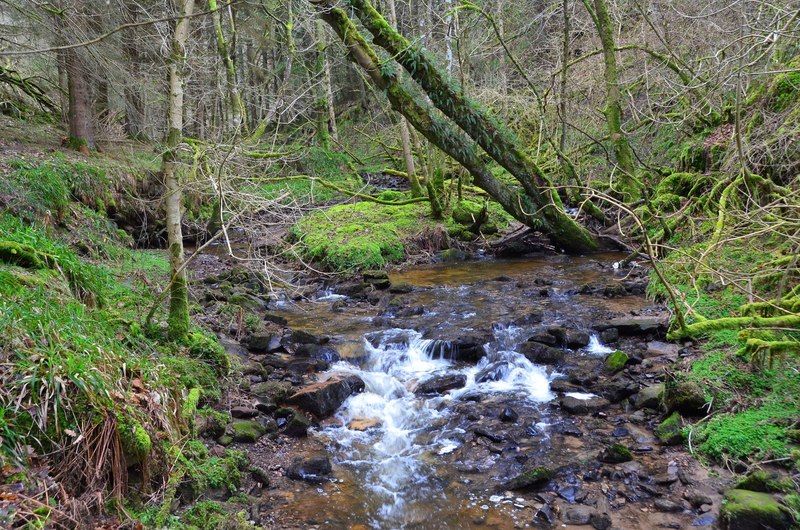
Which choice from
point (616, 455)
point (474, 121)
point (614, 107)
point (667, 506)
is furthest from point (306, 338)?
point (614, 107)

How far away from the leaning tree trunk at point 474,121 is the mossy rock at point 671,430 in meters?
5.22

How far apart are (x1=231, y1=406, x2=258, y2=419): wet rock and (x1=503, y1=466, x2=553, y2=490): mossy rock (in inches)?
100

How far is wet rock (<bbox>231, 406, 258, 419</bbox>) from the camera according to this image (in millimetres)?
5453

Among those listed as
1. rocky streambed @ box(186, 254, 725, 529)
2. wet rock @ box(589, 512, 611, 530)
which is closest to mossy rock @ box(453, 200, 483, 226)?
rocky streambed @ box(186, 254, 725, 529)

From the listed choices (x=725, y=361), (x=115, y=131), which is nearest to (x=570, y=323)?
(x=725, y=361)

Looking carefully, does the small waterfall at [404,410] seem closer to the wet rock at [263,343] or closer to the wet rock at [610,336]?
the wet rock at [263,343]

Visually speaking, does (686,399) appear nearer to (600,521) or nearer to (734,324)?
(734,324)

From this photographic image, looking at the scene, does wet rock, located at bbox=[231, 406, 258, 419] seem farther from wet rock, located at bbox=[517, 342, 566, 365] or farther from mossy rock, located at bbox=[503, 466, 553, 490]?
wet rock, located at bbox=[517, 342, 566, 365]

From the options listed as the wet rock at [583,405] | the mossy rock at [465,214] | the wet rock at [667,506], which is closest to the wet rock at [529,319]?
the wet rock at [583,405]

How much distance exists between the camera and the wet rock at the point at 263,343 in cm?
735

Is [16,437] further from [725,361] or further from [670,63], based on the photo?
[670,63]

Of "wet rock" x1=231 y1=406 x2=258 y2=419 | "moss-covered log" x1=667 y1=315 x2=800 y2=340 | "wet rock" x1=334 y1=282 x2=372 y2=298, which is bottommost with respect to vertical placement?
"wet rock" x1=231 y1=406 x2=258 y2=419

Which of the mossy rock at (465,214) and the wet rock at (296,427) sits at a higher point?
the mossy rock at (465,214)

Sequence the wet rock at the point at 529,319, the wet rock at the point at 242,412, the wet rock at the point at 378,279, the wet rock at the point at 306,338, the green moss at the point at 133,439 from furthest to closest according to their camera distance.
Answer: the wet rock at the point at 378,279 < the wet rock at the point at 529,319 < the wet rock at the point at 306,338 < the wet rock at the point at 242,412 < the green moss at the point at 133,439
